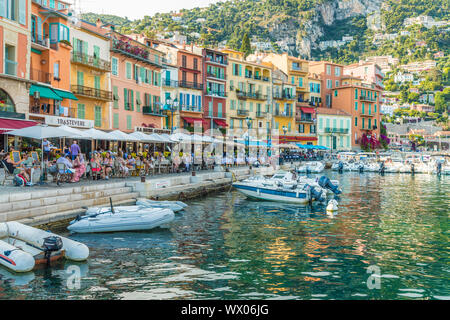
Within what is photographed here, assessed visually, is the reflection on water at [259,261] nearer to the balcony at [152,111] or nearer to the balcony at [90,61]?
the balcony at [90,61]

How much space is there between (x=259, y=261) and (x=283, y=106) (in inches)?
2307

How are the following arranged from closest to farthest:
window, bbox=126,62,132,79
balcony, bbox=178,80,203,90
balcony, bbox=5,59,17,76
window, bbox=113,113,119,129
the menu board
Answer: the menu board < balcony, bbox=5,59,17,76 < window, bbox=113,113,119,129 < window, bbox=126,62,132,79 < balcony, bbox=178,80,203,90

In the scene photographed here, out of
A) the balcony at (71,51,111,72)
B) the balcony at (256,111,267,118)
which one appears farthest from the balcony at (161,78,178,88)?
the balcony at (256,111,267,118)

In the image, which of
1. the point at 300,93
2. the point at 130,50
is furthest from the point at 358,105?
the point at 130,50

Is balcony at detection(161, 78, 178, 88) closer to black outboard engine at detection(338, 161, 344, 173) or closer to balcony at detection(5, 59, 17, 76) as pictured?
black outboard engine at detection(338, 161, 344, 173)

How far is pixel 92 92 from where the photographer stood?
34.8m

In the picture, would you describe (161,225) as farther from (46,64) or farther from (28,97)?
(46,64)

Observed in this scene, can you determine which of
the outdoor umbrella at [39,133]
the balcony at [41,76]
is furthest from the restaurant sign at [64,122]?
the outdoor umbrella at [39,133]

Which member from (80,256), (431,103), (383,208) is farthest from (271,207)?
(431,103)

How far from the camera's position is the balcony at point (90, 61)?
3303 centimetres

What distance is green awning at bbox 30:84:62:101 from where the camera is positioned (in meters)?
27.4

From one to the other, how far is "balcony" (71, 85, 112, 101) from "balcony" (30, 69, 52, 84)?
3.58 metres

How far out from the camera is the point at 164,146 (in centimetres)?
3928
